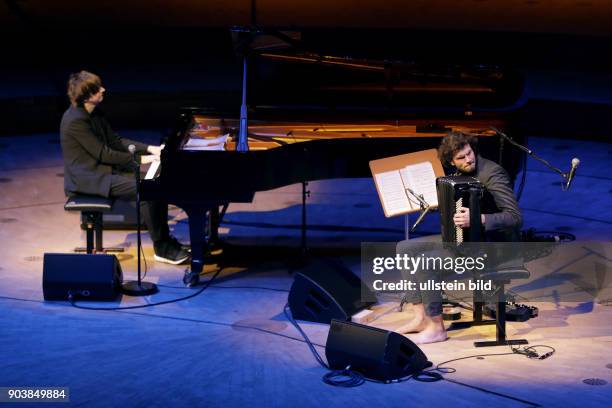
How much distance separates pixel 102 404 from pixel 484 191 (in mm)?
2453

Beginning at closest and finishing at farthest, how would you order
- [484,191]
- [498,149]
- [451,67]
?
[484,191]
[498,149]
[451,67]

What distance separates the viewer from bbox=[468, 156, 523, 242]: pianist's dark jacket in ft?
18.7

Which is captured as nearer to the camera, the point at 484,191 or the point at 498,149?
the point at 484,191

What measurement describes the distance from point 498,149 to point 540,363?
195 centimetres

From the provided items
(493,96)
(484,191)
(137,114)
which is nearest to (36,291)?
(484,191)

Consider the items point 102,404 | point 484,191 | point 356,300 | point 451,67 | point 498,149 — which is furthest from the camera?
point 451,67

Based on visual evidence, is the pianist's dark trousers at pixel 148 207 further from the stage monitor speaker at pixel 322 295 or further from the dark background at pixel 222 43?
the dark background at pixel 222 43

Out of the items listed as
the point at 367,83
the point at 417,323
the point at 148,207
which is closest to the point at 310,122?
the point at 367,83

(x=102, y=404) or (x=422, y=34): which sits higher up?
(x=422, y=34)

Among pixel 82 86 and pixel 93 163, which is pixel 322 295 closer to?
pixel 93 163

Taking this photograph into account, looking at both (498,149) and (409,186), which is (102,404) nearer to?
(409,186)

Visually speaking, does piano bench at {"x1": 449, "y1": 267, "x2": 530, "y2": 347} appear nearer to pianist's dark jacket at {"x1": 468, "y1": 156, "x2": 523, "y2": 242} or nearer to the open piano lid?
pianist's dark jacket at {"x1": 468, "y1": 156, "x2": 523, "y2": 242}

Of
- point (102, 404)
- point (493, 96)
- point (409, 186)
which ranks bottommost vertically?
point (102, 404)

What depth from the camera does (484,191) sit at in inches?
230
